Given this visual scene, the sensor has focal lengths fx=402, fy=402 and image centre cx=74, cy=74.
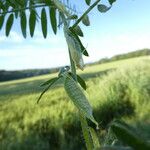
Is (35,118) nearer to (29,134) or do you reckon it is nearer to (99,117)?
(29,134)

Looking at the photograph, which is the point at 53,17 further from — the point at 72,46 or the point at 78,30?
the point at 72,46

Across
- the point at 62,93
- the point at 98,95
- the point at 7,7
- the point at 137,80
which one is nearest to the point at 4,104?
the point at 62,93

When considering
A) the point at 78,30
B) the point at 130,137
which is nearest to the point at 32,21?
the point at 78,30

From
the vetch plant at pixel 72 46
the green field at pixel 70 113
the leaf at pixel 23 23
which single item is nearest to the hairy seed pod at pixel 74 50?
the vetch plant at pixel 72 46

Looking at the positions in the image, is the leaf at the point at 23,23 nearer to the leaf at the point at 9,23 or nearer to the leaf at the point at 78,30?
the leaf at the point at 9,23

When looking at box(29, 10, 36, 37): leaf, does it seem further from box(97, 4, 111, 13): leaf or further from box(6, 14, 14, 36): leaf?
box(97, 4, 111, 13): leaf
